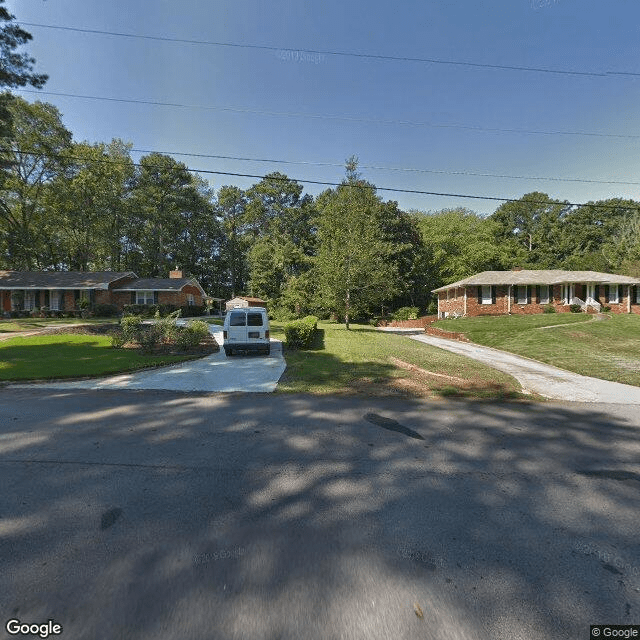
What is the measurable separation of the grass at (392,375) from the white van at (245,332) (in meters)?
1.22

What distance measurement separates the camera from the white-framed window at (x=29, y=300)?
3328 centimetres

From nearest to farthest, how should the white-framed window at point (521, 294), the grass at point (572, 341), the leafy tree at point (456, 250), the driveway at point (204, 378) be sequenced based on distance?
the driveway at point (204, 378), the grass at point (572, 341), the white-framed window at point (521, 294), the leafy tree at point (456, 250)

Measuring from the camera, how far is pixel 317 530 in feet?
9.21

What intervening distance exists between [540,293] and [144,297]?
127ft

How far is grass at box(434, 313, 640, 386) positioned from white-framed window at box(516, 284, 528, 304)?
591cm

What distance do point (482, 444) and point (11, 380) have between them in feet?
34.9

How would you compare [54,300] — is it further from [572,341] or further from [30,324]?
[572,341]

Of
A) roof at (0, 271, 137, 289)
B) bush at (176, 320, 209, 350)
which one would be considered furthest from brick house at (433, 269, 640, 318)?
roof at (0, 271, 137, 289)

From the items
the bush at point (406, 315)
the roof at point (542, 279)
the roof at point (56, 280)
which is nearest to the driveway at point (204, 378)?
the bush at point (406, 315)

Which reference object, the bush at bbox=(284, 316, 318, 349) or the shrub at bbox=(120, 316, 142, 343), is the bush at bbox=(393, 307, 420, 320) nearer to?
the bush at bbox=(284, 316, 318, 349)

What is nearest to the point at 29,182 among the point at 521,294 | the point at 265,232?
Result: the point at 265,232

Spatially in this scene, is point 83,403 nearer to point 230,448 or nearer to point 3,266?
point 230,448

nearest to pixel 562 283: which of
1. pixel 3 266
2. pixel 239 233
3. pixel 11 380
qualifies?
pixel 11 380

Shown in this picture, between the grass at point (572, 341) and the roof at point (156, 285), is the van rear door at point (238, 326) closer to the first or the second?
the grass at point (572, 341)
